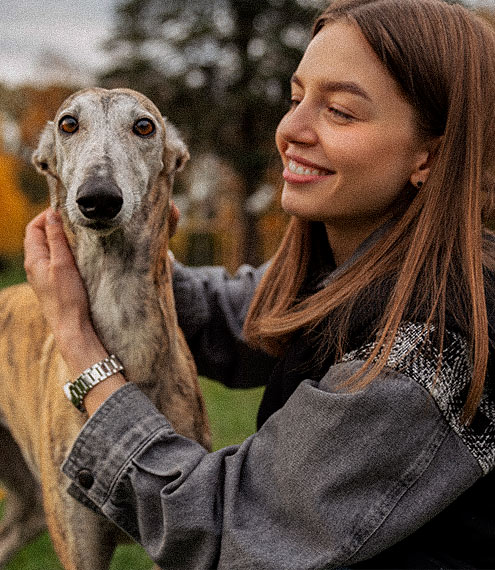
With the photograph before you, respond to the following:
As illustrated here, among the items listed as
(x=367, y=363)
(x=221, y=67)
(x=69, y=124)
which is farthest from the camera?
(x=221, y=67)

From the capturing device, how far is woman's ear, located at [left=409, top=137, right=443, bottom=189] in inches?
61.6

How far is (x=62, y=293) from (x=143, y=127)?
45 cm

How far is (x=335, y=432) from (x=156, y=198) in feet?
2.57

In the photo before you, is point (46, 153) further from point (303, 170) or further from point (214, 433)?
point (214, 433)

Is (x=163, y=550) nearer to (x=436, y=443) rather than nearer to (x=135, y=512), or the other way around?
(x=135, y=512)

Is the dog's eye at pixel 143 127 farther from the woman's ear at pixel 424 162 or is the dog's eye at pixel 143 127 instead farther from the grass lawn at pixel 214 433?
the grass lawn at pixel 214 433

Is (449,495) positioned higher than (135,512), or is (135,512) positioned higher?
(449,495)

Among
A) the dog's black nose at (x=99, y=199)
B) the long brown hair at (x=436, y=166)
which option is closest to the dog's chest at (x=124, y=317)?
the dog's black nose at (x=99, y=199)

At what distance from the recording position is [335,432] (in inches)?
52.6

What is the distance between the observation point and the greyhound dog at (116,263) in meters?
1.64

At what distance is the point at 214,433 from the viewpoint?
4789 millimetres

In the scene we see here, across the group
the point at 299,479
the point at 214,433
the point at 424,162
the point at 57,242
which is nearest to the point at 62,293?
the point at 57,242

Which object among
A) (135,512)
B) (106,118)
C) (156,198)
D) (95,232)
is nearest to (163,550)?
(135,512)

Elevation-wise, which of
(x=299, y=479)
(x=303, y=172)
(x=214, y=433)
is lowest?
(x=214, y=433)
